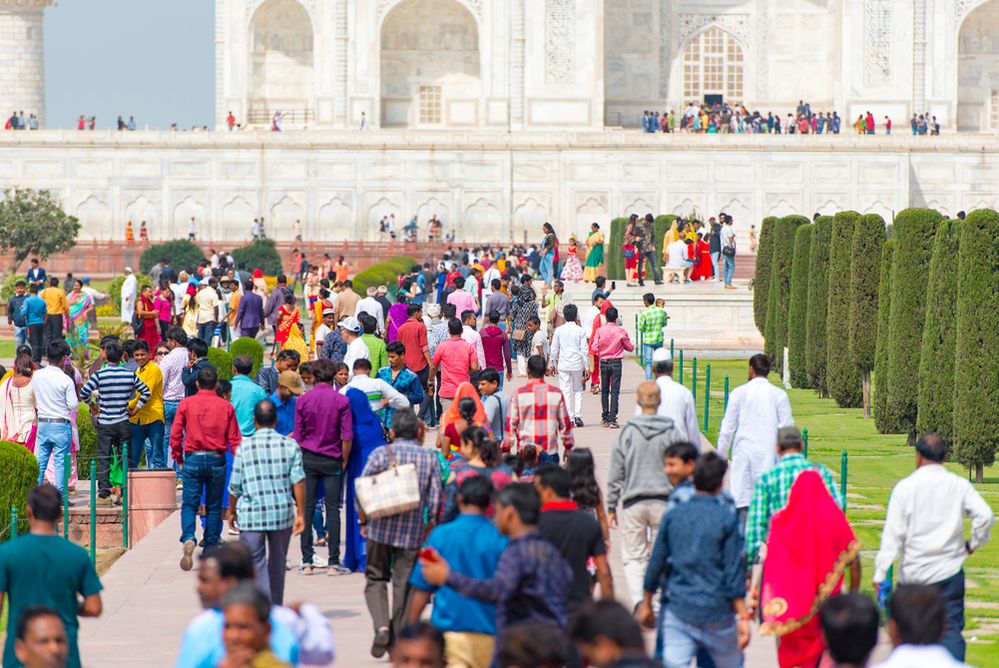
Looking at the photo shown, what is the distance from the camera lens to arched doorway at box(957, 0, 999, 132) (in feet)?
176

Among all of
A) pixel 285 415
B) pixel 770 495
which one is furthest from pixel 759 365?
pixel 285 415

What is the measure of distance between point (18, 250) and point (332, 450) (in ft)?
102

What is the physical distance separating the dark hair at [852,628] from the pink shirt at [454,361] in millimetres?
8935

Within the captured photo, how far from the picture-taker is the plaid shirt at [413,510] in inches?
364

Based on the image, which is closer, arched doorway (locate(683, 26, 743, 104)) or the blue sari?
the blue sari

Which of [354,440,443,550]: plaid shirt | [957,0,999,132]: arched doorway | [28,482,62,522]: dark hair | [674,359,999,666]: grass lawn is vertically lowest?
[674,359,999,666]: grass lawn

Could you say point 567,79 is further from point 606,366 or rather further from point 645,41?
point 606,366

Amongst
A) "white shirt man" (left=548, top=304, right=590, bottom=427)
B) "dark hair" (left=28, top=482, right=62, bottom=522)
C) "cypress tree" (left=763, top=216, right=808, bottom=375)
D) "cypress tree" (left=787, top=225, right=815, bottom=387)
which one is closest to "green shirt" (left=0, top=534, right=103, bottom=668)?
"dark hair" (left=28, top=482, right=62, bottom=522)

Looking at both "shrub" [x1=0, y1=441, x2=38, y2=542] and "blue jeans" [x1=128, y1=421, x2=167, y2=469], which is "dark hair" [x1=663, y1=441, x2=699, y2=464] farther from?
"blue jeans" [x1=128, y1=421, x2=167, y2=469]

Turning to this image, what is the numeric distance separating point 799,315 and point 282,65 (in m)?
32.2

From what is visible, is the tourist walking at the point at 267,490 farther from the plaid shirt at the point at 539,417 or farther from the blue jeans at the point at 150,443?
the blue jeans at the point at 150,443

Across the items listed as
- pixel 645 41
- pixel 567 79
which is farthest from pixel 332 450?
pixel 645 41

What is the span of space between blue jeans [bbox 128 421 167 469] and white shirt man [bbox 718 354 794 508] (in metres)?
5.20

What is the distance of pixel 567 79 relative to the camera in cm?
5091
